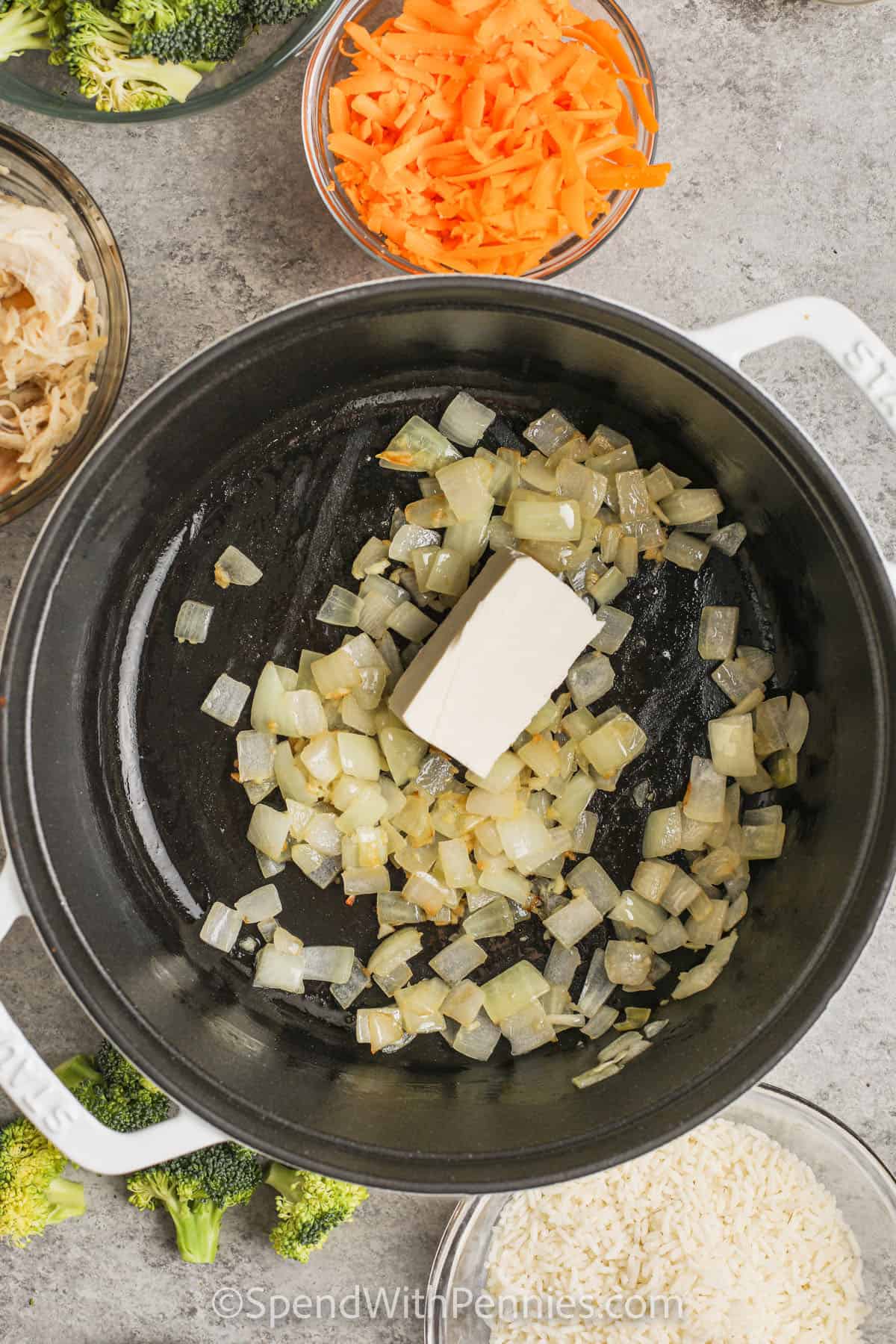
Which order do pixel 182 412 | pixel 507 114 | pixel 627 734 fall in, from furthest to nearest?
pixel 627 734
pixel 182 412
pixel 507 114

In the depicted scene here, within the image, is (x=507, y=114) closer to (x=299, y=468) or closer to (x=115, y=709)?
(x=299, y=468)

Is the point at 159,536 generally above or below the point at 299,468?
below

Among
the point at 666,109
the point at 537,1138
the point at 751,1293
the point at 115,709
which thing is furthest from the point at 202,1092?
the point at 666,109

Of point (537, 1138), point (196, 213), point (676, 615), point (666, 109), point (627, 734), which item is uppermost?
point (666, 109)

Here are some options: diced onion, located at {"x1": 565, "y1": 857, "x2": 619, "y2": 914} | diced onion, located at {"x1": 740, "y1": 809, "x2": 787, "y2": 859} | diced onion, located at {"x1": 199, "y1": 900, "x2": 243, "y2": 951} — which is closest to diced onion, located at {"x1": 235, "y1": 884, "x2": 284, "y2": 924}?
diced onion, located at {"x1": 199, "y1": 900, "x2": 243, "y2": 951}

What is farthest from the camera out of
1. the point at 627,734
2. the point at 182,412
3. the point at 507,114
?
the point at 627,734

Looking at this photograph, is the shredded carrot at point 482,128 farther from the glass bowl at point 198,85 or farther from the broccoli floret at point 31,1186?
the broccoli floret at point 31,1186

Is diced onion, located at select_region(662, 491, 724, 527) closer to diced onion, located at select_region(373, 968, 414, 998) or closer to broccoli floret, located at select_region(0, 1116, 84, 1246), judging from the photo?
diced onion, located at select_region(373, 968, 414, 998)

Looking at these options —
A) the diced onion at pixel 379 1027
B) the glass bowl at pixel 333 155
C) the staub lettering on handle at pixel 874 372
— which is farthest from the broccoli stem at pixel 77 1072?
the staub lettering on handle at pixel 874 372
